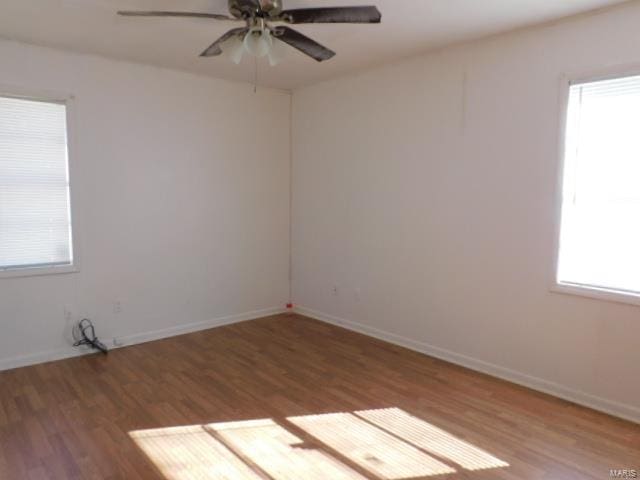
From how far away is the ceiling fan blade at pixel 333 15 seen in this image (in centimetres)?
210

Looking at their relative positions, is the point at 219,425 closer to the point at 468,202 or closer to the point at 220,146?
the point at 468,202

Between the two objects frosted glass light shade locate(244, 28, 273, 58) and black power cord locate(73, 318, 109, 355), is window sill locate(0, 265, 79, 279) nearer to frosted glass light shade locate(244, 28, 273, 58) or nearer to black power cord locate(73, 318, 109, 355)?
black power cord locate(73, 318, 109, 355)

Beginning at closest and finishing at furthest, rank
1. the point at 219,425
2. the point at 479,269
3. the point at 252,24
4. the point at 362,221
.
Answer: the point at 252,24 < the point at 219,425 < the point at 479,269 < the point at 362,221

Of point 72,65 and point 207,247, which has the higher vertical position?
point 72,65

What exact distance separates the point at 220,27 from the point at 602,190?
2861 mm

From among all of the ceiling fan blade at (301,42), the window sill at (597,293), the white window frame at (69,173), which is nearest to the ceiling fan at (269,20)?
the ceiling fan blade at (301,42)

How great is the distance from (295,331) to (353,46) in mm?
2807

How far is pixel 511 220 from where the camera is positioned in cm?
329

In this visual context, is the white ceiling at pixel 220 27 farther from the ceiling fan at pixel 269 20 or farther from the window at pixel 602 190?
the window at pixel 602 190

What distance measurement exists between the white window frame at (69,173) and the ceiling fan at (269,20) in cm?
182

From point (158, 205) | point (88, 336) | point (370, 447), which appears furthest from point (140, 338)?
point (370, 447)

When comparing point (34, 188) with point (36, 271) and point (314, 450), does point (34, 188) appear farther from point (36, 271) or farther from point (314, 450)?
point (314, 450)

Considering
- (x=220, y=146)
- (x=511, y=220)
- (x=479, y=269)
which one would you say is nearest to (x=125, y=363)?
(x=220, y=146)

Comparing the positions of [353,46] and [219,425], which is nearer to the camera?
[219,425]
